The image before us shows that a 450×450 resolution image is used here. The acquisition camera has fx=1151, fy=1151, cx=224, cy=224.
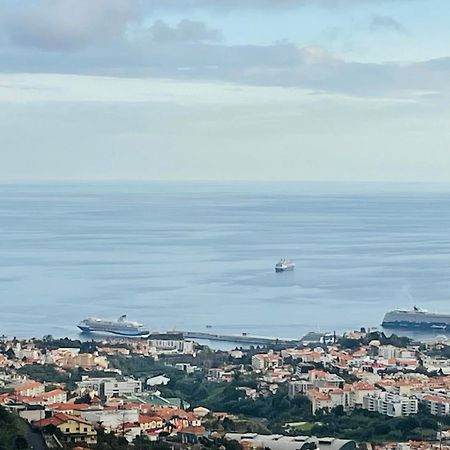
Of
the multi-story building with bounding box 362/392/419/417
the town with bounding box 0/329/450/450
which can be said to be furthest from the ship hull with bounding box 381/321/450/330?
the multi-story building with bounding box 362/392/419/417

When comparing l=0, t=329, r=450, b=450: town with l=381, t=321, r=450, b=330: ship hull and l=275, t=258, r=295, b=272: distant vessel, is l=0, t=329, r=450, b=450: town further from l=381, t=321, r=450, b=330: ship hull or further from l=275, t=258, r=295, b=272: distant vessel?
l=275, t=258, r=295, b=272: distant vessel

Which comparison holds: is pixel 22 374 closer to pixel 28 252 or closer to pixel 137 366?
pixel 137 366

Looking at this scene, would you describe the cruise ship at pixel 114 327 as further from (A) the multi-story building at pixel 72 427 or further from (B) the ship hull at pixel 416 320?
(A) the multi-story building at pixel 72 427

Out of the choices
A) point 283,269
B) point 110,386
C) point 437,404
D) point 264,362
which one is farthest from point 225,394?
point 283,269

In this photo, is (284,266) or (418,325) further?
(284,266)

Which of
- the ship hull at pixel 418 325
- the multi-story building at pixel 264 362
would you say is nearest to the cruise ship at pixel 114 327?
the multi-story building at pixel 264 362

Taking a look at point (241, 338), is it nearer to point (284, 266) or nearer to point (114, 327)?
point (114, 327)
